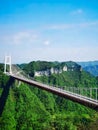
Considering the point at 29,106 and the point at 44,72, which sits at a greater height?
the point at 44,72

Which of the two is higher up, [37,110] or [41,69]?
[41,69]

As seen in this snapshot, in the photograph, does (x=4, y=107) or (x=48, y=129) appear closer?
(x=48, y=129)

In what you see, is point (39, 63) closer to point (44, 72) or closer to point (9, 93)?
point (44, 72)

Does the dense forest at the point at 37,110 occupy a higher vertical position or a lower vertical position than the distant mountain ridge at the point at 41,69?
lower

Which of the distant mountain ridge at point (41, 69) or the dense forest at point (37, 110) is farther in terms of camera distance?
the distant mountain ridge at point (41, 69)

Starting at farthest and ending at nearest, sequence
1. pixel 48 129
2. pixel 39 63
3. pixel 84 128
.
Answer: pixel 39 63, pixel 84 128, pixel 48 129

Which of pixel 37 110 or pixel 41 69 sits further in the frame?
pixel 41 69

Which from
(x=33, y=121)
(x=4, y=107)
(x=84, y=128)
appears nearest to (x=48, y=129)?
(x=33, y=121)

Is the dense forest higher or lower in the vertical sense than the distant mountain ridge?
lower
